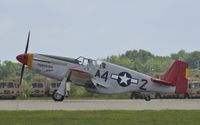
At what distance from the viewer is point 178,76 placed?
125 ft

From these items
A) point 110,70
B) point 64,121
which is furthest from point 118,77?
point 64,121

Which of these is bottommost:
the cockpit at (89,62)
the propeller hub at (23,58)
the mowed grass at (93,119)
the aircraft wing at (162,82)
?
the mowed grass at (93,119)

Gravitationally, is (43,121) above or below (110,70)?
below

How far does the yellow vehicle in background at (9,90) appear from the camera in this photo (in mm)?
49562

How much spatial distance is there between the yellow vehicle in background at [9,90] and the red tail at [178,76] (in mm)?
16407

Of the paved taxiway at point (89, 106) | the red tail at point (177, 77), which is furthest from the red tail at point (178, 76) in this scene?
the paved taxiway at point (89, 106)

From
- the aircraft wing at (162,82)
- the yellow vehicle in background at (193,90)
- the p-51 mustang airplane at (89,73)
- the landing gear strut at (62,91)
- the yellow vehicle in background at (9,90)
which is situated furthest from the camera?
the yellow vehicle in background at (193,90)

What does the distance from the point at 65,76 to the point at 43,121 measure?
16.9 meters

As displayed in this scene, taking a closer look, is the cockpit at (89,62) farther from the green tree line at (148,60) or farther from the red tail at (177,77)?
the green tree line at (148,60)

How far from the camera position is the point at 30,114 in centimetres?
2166

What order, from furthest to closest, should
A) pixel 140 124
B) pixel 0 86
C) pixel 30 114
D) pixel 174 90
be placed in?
1. pixel 0 86
2. pixel 174 90
3. pixel 30 114
4. pixel 140 124

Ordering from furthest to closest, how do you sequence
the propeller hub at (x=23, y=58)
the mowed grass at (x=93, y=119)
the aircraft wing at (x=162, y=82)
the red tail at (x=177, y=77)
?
the red tail at (x=177, y=77) → the aircraft wing at (x=162, y=82) → the propeller hub at (x=23, y=58) → the mowed grass at (x=93, y=119)

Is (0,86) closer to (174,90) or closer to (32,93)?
(32,93)

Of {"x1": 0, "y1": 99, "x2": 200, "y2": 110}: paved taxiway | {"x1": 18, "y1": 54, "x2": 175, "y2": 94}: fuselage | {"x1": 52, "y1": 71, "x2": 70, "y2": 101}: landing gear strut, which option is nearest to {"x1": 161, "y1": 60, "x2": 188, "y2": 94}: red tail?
{"x1": 18, "y1": 54, "x2": 175, "y2": 94}: fuselage
